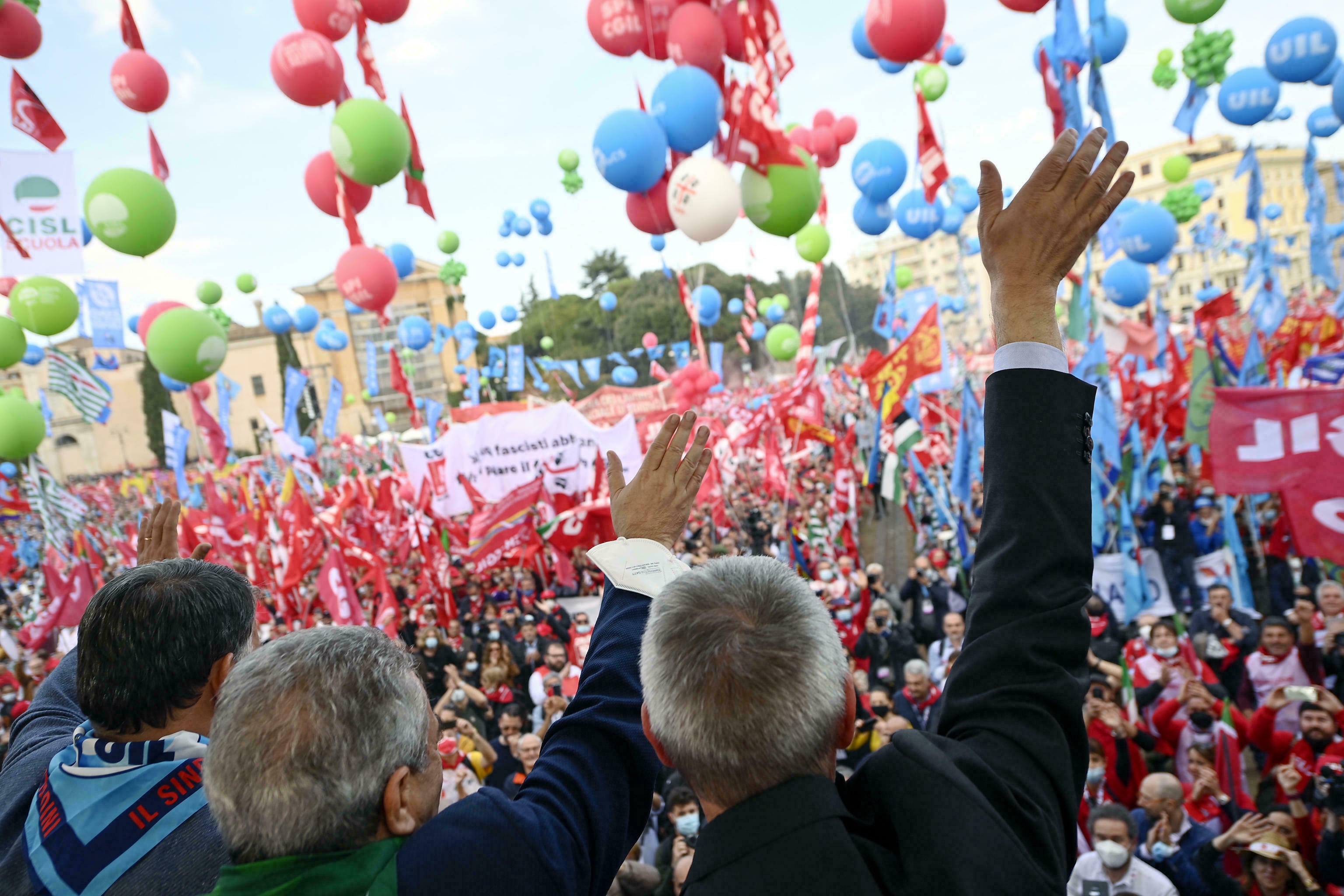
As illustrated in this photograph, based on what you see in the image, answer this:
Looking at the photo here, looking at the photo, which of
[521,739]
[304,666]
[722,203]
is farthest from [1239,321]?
[304,666]

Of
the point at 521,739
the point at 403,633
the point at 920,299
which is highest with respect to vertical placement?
the point at 920,299

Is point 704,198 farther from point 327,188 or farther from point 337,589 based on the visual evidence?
point 337,589

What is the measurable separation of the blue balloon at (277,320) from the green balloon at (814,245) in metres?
11.6

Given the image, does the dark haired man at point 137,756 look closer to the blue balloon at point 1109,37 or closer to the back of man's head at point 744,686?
the back of man's head at point 744,686

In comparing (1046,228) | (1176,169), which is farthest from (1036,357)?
(1176,169)

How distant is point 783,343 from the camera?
56.8 feet

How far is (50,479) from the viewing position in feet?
38.6

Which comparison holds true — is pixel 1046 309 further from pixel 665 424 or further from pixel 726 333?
pixel 726 333

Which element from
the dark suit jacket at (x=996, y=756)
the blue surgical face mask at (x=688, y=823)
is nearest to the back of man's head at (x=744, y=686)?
the dark suit jacket at (x=996, y=756)

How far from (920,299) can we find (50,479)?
47.7 feet

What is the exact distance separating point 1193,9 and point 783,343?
9.86 meters

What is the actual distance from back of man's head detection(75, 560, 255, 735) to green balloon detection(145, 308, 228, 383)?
5568 millimetres

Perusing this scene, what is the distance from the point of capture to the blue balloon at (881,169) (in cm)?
927

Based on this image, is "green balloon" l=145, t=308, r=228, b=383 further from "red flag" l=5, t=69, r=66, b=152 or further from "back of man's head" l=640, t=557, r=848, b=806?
"back of man's head" l=640, t=557, r=848, b=806
